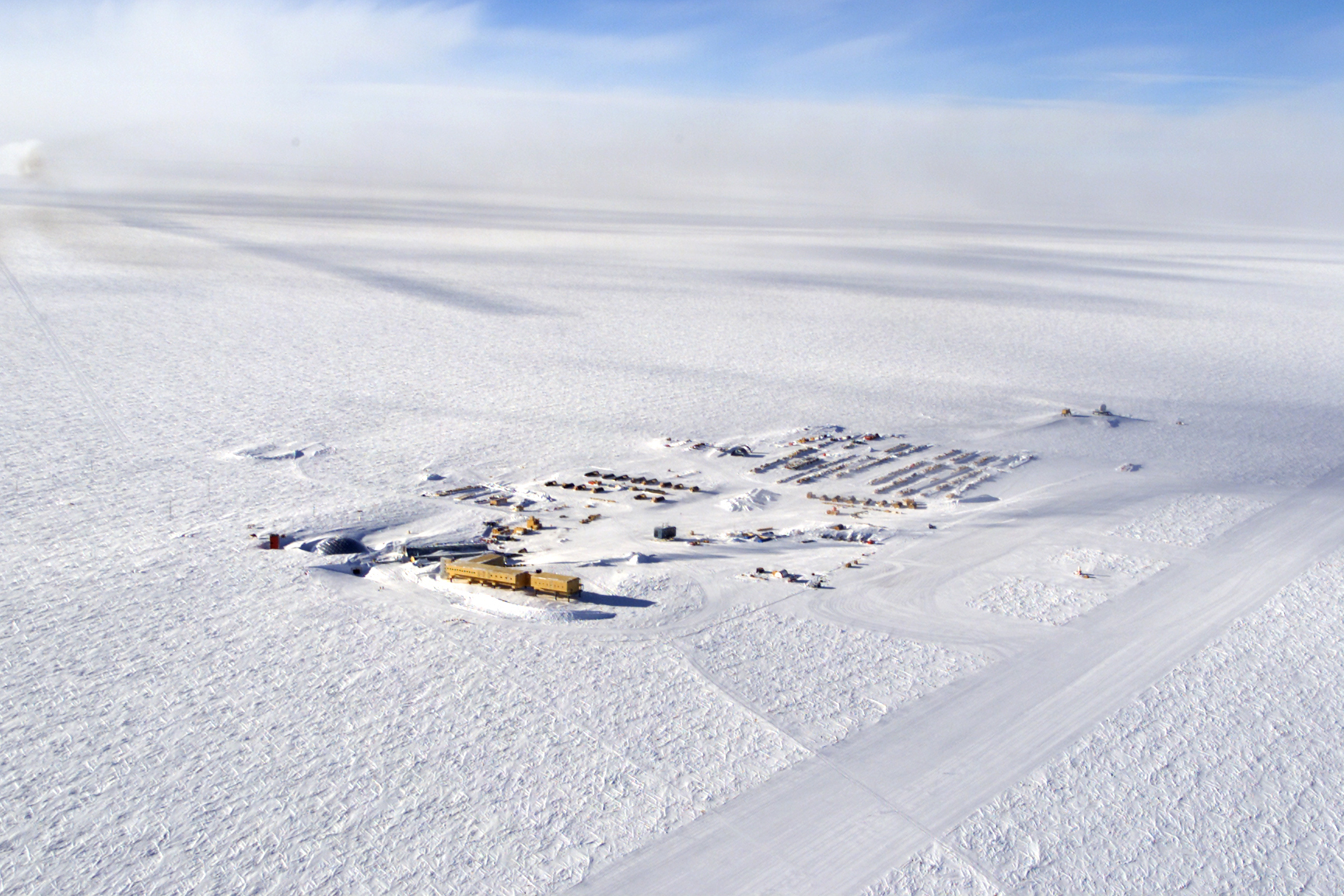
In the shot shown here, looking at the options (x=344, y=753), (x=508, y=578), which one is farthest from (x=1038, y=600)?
(x=344, y=753)

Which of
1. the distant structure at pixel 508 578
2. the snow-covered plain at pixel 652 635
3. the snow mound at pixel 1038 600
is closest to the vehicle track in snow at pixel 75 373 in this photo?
the snow-covered plain at pixel 652 635

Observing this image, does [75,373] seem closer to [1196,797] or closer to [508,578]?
[508,578]

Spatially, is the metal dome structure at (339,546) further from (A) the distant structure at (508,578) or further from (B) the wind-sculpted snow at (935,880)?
(B) the wind-sculpted snow at (935,880)

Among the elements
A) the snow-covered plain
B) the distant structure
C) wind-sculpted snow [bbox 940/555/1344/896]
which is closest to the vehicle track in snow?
the snow-covered plain

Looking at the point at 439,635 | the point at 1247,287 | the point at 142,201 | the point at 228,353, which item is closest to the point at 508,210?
the point at 142,201

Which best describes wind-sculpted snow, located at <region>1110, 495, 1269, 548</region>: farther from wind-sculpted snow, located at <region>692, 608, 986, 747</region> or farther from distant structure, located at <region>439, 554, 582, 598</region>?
distant structure, located at <region>439, 554, 582, 598</region>
